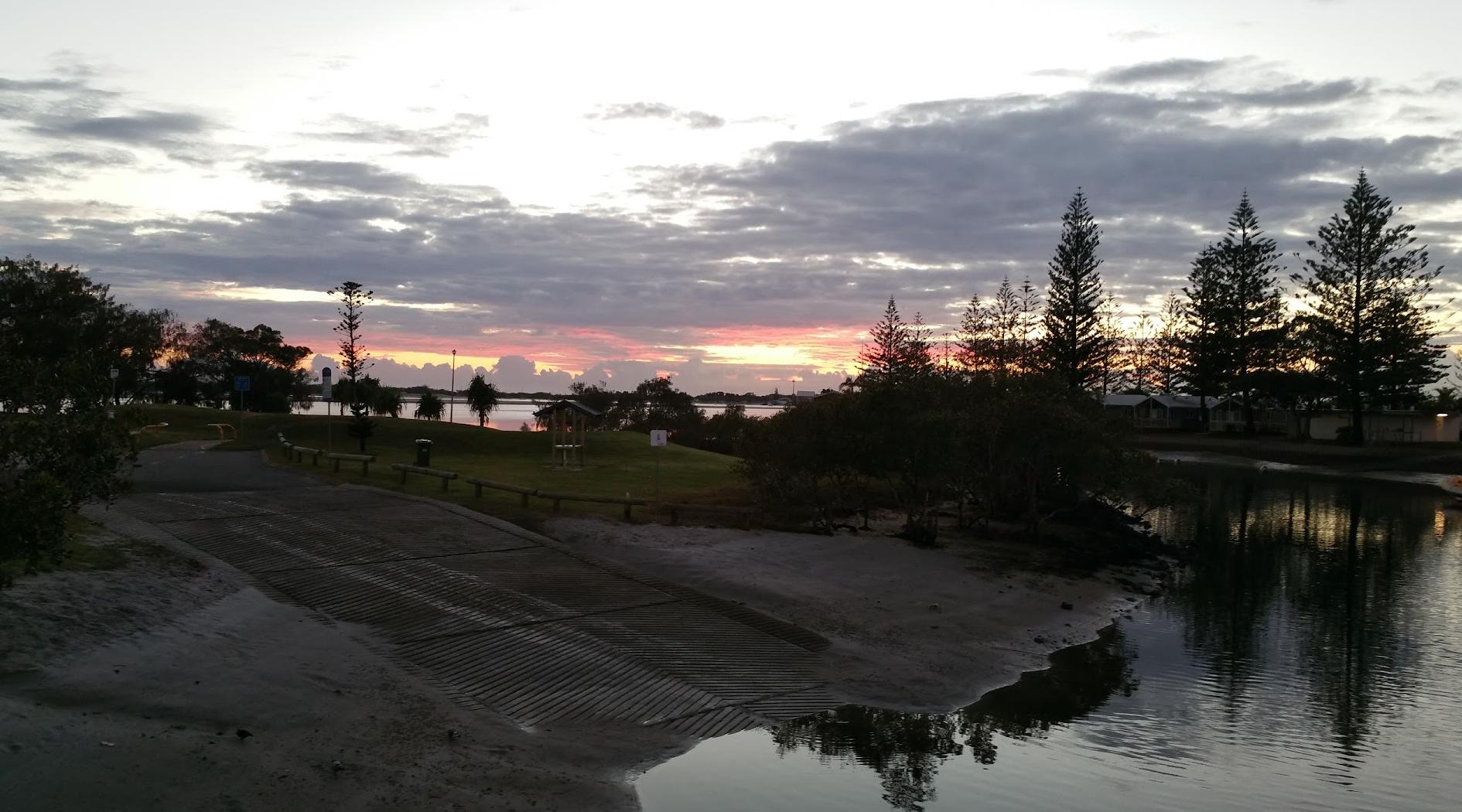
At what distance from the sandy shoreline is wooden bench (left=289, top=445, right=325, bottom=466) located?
1339cm

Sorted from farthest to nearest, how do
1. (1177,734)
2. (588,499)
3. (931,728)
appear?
1. (588,499)
2. (1177,734)
3. (931,728)

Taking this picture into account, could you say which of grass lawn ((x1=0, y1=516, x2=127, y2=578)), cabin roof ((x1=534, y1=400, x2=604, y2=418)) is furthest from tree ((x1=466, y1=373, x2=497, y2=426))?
grass lawn ((x1=0, y1=516, x2=127, y2=578))

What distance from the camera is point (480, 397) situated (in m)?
56.5

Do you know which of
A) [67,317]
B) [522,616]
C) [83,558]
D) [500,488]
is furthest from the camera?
[67,317]

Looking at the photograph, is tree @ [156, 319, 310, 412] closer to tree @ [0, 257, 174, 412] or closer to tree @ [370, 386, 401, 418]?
tree @ [0, 257, 174, 412]

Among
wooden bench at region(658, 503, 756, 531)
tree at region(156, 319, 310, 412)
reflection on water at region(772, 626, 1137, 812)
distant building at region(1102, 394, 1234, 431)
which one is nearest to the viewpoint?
reflection on water at region(772, 626, 1137, 812)

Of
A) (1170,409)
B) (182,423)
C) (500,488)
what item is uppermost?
(1170,409)

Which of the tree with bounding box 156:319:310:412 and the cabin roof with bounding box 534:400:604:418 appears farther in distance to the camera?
the tree with bounding box 156:319:310:412

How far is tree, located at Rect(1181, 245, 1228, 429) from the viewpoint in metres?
67.2

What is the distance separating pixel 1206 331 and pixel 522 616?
66975mm

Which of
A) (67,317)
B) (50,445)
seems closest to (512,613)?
(50,445)

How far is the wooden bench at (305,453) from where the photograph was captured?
26.2 m

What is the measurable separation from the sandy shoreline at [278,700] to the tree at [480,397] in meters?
43.8

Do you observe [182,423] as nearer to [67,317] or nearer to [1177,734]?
[67,317]
